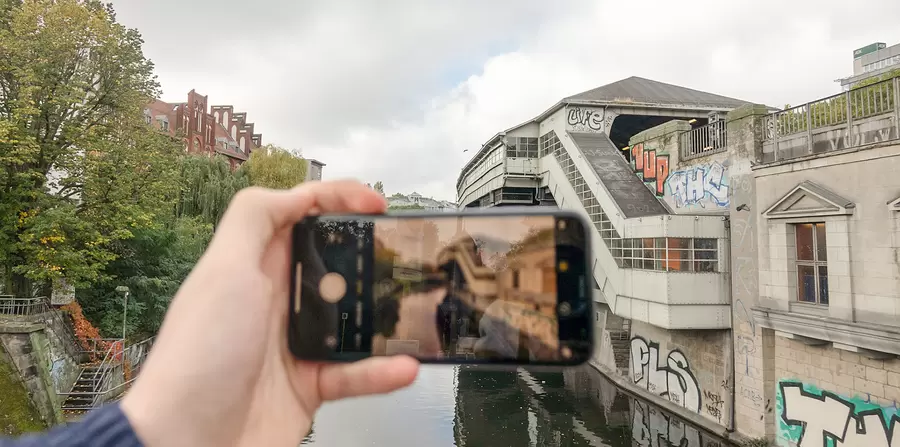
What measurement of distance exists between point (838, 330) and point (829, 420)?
7.24 ft

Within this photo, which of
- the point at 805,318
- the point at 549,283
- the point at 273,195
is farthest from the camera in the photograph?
the point at 805,318

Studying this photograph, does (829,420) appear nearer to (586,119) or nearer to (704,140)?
→ (704,140)

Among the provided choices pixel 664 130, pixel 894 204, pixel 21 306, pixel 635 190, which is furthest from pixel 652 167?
pixel 21 306

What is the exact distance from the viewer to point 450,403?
16.8 metres

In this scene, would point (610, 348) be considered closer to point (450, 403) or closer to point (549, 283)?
point (450, 403)

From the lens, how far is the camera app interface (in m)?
2.01

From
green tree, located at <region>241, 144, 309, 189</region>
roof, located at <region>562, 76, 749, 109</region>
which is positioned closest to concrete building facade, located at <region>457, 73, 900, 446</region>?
roof, located at <region>562, 76, 749, 109</region>

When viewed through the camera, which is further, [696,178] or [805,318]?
[696,178]

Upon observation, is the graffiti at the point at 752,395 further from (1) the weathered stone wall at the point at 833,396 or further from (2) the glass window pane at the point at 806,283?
(2) the glass window pane at the point at 806,283

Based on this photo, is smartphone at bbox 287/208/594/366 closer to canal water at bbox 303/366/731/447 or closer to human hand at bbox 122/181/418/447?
human hand at bbox 122/181/418/447

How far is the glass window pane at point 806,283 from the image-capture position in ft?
32.8

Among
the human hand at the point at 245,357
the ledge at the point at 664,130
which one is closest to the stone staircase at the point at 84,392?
the human hand at the point at 245,357

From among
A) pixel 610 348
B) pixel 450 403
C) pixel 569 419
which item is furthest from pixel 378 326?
pixel 610 348

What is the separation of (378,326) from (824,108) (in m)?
12.4
